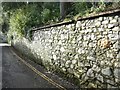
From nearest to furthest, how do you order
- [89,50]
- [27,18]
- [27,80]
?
1. [89,50]
2. [27,80]
3. [27,18]

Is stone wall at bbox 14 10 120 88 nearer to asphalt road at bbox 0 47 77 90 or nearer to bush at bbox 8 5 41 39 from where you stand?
asphalt road at bbox 0 47 77 90

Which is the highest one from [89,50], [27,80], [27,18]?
[27,18]

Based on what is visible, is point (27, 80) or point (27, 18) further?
point (27, 18)

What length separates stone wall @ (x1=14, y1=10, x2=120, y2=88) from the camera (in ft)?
22.4

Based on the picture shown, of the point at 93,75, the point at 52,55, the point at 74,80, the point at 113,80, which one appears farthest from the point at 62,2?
the point at 113,80

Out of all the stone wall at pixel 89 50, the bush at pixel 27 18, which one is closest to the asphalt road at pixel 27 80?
the stone wall at pixel 89 50

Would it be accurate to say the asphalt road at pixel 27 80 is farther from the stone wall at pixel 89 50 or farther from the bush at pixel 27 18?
the bush at pixel 27 18

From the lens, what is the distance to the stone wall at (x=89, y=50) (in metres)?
6.81

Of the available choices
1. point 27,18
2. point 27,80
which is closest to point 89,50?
point 27,80

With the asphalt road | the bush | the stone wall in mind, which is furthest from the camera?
the bush

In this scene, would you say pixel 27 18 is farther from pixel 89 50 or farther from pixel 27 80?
pixel 89 50

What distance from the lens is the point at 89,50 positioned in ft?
26.6

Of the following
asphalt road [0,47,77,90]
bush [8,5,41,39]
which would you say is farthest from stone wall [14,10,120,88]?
bush [8,5,41,39]

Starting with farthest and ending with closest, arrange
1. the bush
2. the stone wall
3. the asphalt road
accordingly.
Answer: the bush, the asphalt road, the stone wall
